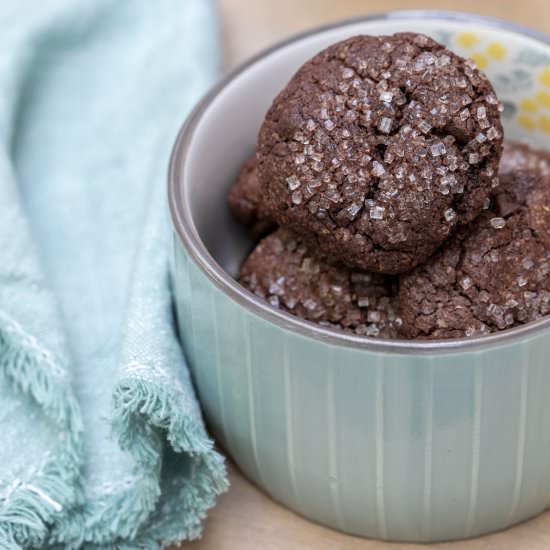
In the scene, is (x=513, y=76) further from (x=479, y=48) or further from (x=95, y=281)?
(x=95, y=281)

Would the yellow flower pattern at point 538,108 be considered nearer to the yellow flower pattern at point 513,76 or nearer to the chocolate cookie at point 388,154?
the yellow flower pattern at point 513,76

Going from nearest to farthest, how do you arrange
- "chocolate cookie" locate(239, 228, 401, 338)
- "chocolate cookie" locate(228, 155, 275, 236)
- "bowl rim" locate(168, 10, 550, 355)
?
1. "bowl rim" locate(168, 10, 550, 355)
2. "chocolate cookie" locate(239, 228, 401, 338)
3. "chocolate cookie" locate(228, 155, 275, 236)

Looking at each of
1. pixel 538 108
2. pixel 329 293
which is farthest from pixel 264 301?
pixel 538 108

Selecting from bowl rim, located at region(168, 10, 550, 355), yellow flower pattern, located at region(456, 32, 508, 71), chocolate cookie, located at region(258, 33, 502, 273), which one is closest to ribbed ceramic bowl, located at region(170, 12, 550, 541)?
bowl rim, located at region(168, 10, 550, 355)

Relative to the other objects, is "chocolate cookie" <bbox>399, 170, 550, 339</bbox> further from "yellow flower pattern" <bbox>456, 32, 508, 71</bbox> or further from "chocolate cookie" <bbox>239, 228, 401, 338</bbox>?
"yellow flower pattern" <bbox>456, 32, 508, 71</bbox>

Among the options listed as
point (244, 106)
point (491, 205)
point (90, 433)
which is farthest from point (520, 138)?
point (90, 433)

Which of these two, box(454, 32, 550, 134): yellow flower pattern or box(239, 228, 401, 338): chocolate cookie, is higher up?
→ box(454, 32, 550, 134): yellow flower pattern

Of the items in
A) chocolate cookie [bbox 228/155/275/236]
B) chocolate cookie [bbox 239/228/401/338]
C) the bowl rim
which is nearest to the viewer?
the bowl rim

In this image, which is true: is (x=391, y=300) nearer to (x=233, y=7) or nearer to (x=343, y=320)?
(x=343, y=320)

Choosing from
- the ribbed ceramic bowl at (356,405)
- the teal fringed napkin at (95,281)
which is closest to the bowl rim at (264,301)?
the ribbed ceramic bowl at (356,405)
